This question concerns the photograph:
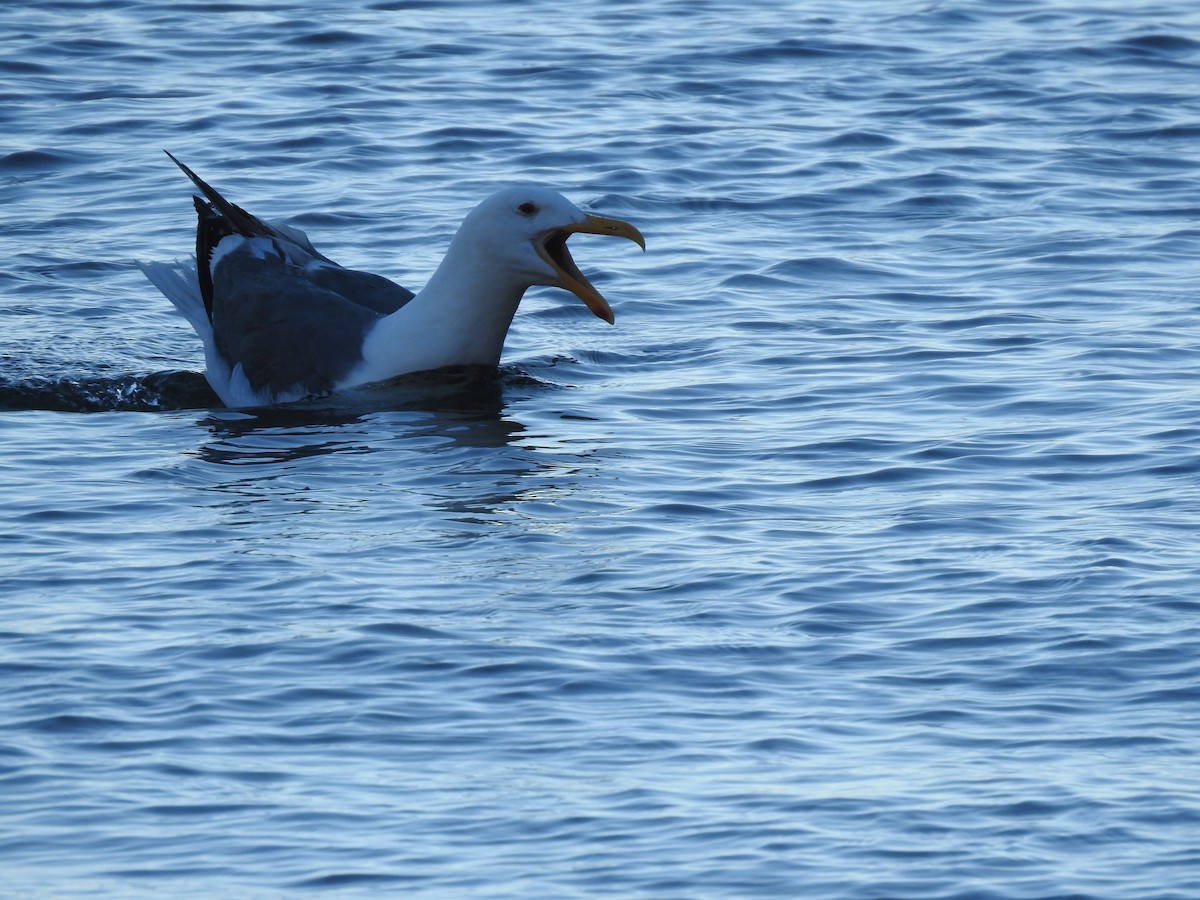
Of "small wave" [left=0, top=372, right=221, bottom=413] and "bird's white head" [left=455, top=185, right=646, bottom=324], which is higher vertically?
"bird's white head" [left=455, top=185, right=646, bottom=324]

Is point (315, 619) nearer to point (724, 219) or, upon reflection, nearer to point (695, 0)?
point (724, 219)

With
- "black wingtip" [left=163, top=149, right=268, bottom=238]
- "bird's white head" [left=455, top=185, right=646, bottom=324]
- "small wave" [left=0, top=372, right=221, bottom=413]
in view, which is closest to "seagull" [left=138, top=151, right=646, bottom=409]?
"bird's white head" [left=455, top=185, right=646, bottom=324]

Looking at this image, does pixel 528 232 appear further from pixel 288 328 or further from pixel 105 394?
pixel 105 394

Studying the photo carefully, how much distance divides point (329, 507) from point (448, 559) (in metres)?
0.98

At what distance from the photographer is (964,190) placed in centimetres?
1658

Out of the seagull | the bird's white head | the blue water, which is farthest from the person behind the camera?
the seagull

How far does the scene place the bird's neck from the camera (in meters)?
12.4

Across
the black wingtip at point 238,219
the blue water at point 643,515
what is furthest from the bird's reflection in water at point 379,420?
the black wingtip at point 238,219

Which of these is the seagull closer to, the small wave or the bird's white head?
the bird's white head

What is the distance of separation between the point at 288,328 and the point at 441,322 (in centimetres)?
84

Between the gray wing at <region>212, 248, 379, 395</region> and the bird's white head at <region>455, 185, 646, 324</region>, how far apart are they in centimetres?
81

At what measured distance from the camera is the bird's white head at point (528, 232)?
12.2 metres

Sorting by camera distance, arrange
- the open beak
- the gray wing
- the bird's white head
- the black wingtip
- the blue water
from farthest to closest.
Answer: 1. the black wingtip
2. the gray wing
3. the bird's white head
4. the open beak
5. the blue water

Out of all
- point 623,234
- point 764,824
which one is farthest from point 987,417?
point 764,824
